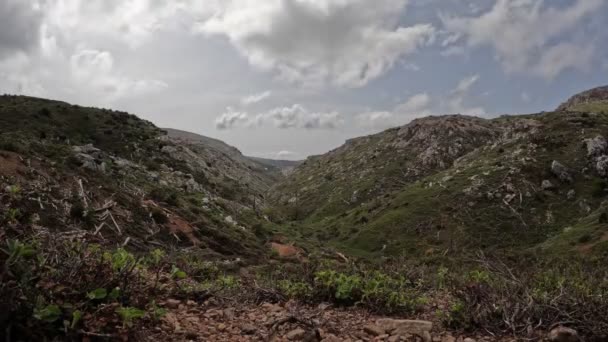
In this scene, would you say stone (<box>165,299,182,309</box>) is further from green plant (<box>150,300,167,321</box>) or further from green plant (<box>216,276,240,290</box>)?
green plant (<box>216,276,240,290</box>)

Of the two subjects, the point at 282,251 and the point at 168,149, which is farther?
the point at 168,149

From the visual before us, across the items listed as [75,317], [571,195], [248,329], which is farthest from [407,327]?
[571,195]

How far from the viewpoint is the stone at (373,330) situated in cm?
539

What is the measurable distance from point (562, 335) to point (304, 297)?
3621 millimetres

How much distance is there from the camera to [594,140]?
65625 mm

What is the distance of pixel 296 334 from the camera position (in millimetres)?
5121

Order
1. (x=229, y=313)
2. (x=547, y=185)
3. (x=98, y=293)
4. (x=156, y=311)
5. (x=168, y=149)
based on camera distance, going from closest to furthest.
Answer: (x=98, y=293), (x=156, y=311), (x=229, y=313), (x=547, y=185), (x=168, y=149)

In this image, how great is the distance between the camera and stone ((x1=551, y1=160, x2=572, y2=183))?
60500 mm

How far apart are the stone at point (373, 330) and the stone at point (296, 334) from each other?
2.91 feet

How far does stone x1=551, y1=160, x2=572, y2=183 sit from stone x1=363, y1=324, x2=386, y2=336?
218 feet

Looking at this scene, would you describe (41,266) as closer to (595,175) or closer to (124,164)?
(124,164)

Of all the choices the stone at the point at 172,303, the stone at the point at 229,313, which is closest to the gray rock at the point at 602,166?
the stone at the point at 229,313

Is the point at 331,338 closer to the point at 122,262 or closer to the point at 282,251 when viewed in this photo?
the point at 122,262

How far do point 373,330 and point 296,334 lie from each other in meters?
1.06
